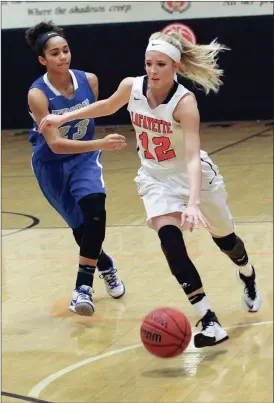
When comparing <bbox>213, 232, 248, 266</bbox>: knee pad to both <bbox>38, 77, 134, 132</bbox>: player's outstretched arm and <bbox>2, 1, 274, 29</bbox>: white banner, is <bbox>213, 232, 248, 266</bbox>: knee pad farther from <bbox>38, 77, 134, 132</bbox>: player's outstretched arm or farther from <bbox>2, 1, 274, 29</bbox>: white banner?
<bbox>2, 1, 274, 29</bbox>: white banner

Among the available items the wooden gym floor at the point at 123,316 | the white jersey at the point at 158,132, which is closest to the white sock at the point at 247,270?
the wooden gym floor at the point at 123,316

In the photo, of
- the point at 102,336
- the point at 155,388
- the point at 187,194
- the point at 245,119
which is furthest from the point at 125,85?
the point at 245,119

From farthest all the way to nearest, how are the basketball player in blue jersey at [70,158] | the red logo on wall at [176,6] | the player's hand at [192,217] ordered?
1. the red logo on wall at [176,6]
2. the basketball player in blue jersey at [70,158]
3. the player's hand at [192,217]

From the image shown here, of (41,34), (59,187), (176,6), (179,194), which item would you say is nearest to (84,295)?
(59,187)

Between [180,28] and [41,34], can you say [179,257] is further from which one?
[180,28]

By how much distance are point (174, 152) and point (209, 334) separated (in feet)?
3.76

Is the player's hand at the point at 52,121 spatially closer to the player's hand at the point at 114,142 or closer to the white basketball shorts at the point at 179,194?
the player's hand at the point at 114,142

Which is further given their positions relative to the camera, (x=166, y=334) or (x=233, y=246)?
(x=233, y=246)

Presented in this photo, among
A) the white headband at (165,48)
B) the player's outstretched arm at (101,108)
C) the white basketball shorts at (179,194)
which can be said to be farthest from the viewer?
the player's outstretched arm at (101,108)

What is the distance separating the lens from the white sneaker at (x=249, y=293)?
218 inches

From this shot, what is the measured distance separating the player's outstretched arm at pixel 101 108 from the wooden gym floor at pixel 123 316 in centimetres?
139

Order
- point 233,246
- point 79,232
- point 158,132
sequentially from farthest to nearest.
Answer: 1. point 79,232
2. point 233,246
3. point 158,132

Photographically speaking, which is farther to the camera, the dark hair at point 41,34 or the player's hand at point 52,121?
the dark hair at point 41,34

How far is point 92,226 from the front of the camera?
5719mm
